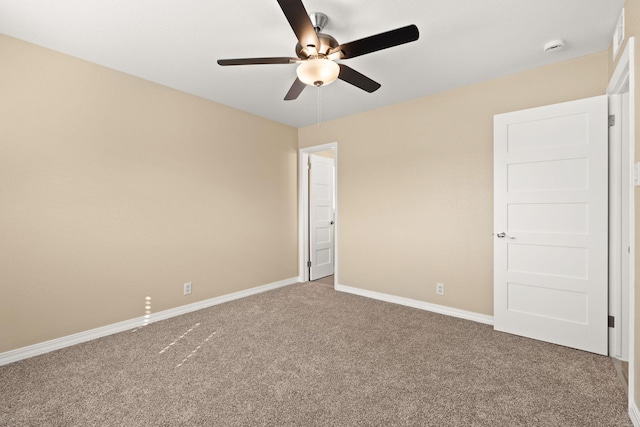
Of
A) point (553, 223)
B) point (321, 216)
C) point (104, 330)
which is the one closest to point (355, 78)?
point (553, 223)

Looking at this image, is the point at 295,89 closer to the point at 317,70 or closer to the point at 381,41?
the point at 317,70

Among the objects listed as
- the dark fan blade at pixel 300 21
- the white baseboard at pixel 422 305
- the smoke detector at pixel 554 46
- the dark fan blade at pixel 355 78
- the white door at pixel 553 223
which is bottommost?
the white baseboard at pixel 422 305

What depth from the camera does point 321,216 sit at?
5090 mm

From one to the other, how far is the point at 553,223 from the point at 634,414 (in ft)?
4.73

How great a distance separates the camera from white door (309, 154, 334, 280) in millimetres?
4891

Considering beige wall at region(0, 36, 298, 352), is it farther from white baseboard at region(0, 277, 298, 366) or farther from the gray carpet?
the gray carpet

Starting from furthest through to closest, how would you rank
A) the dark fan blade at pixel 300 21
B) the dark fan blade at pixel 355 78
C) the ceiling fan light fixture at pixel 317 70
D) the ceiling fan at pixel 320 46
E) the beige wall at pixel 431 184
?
the beige wall at pixel 431 184
the dark fan blade at pixel 355 78
the ceiling fan light fixture at pixel 317 70
the ceiling fan at pixel 320 46
the dark fan blade at pixel 300 21

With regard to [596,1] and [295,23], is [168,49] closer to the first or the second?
[295,23]

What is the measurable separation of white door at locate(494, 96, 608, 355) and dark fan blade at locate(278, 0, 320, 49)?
2.09 metres

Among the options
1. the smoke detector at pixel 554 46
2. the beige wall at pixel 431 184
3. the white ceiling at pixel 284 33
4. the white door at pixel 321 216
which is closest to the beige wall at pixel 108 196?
the white ceiling at pixel 284 33

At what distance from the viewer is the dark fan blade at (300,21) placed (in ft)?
5.00

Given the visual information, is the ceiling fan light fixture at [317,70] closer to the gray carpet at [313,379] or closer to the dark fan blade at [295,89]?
the dark fan blade at [295,89]

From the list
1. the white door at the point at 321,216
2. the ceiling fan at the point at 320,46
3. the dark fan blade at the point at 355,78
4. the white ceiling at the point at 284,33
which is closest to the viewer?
the ceiling fan at the point at 320,46

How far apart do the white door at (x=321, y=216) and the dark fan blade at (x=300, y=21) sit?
120 inches
